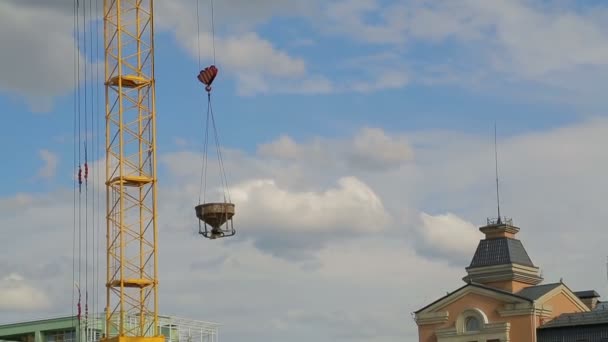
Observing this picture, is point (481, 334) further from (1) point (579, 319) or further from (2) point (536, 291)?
(1) point (579, 319)

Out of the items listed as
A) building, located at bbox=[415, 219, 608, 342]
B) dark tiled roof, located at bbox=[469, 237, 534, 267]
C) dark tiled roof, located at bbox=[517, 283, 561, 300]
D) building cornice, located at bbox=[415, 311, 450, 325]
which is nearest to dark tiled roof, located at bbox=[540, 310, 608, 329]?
building, located at bbox=[415, 219, 608, 342]

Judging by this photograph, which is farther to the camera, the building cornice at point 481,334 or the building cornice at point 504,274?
the building cornice at point 504,274

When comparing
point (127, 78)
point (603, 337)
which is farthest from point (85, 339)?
point (603, 337)

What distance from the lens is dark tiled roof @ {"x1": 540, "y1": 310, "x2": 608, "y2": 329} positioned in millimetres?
94750

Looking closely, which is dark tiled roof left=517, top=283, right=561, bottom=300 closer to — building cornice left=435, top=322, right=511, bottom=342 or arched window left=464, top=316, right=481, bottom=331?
building cornice left=435, top=322, right=511, bottom=342

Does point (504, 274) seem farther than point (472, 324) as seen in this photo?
Yes

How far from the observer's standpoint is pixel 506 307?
9819 centimetres

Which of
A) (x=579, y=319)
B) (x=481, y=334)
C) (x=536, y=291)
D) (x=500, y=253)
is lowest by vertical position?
(x=481, y=334)

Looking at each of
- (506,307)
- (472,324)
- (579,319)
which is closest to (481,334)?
(472,324)

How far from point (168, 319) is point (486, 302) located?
1815 inches

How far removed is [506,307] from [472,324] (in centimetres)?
382

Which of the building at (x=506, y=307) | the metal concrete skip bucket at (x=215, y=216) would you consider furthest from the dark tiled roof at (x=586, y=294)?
the metal concrete skip bucket at (x=215, y=216)

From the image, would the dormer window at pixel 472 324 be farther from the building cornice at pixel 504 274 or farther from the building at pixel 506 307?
the building cornice at pixel 504 274

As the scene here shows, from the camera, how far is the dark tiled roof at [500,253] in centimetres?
→ 10394
